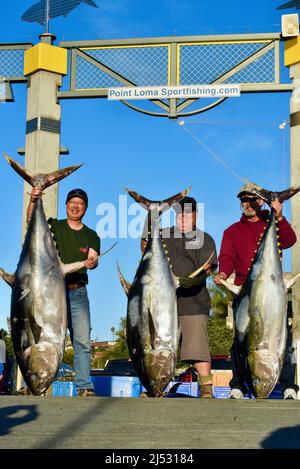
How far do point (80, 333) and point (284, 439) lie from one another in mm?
2663

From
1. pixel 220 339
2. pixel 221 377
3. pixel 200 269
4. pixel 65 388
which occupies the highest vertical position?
pixel 200 269

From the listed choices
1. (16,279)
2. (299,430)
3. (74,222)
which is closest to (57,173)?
(74,222)

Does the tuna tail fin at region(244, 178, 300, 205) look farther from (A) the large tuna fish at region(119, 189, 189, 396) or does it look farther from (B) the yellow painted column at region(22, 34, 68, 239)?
(B) the yellow painted column at region(22, 34, 68, 239)

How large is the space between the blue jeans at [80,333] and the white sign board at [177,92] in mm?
2901

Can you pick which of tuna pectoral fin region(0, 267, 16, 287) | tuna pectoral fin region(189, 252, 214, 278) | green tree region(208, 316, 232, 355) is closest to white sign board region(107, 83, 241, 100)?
tuna pectoral fin region(189, 252, 214, 278)

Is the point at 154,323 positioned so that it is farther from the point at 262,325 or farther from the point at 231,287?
the point at 262,325

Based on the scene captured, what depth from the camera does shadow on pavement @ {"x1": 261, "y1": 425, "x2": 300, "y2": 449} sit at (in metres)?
3.21

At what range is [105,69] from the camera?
8.14 metres

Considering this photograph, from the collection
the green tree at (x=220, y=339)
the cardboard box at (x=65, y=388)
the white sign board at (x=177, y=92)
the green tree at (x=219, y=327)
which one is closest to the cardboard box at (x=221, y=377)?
the cardboard box at (x=65, y=388)

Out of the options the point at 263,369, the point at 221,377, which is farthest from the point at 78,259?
the point at 221,377

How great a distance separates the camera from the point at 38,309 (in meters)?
5.30

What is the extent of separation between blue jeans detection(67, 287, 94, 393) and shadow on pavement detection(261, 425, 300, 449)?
2.35 metres

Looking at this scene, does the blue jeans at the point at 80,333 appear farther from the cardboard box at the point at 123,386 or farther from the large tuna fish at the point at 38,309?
the cardboard box at the point at 123,386
